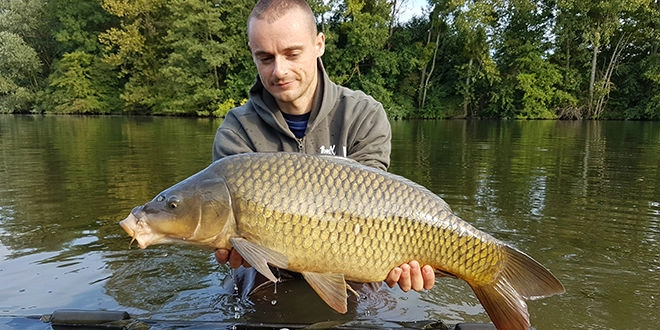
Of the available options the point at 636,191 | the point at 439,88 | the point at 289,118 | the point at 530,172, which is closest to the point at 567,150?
the point at 530,172

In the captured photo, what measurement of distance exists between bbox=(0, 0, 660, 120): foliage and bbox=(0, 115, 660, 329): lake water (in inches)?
653

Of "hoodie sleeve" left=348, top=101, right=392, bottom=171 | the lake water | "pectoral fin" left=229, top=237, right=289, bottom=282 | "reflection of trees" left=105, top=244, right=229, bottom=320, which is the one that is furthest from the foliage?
"pectoral fin" left=229, top=237, right=289, bottom=282

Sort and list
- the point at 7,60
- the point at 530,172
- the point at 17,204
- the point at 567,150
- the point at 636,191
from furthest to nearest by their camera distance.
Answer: the point at 7,60 → the point at 567,150 → the point at 530,172 → the point at 636,191 → the point at 17,204

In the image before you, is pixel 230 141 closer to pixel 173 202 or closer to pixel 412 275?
pixel 173 202

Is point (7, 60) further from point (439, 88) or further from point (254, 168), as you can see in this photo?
point (254, 168)

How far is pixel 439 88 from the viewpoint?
25.0m

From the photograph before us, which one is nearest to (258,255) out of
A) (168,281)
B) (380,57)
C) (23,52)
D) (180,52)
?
(168,281)

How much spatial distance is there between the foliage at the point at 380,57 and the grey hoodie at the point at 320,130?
21817 millimetres

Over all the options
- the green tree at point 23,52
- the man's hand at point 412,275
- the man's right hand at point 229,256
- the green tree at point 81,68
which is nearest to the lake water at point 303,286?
the man's right hand at point 229,256

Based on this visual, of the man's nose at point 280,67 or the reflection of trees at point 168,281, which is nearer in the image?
the man's nose at point 280,67

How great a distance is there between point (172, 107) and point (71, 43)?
27.3 ft

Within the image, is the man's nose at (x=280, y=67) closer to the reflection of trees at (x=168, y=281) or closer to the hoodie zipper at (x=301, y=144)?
the hoodie zipper at (x=301, y=144)

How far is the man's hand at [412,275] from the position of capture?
165cm

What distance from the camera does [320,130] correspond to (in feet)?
7.57
